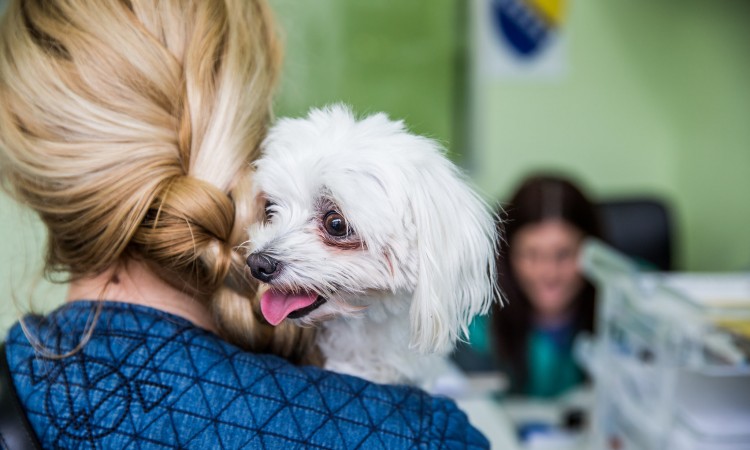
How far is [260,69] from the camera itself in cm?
68

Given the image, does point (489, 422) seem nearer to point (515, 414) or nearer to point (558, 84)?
point (515, 414)

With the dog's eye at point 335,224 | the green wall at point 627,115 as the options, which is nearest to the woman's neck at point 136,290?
the dog's eye at point 335,224

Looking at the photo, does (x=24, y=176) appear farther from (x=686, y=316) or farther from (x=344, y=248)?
(x=686, y=316)

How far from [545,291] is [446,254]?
1.43m

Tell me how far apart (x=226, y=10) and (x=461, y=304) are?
391 mm

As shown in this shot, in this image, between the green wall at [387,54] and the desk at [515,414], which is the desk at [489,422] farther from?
the green wall at [387,54]

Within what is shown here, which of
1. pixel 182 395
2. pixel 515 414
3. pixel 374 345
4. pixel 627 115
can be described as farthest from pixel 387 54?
pixel 182 395

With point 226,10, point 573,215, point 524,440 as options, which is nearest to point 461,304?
point 226,10

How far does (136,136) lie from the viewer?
0.60 meters

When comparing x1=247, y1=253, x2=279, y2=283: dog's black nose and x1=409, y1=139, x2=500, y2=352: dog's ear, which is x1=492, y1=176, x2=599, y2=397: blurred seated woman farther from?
x1=247, y1=253, x2=279, y2=283: dog's black nose

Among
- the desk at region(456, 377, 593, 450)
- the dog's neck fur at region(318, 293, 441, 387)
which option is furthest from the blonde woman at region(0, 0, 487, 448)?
the desk at region(456, 377, 593, 450)

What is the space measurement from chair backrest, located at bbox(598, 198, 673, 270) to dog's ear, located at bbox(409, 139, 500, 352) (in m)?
1.71

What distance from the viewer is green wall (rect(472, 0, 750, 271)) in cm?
261

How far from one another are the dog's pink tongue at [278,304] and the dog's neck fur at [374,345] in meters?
0.09
